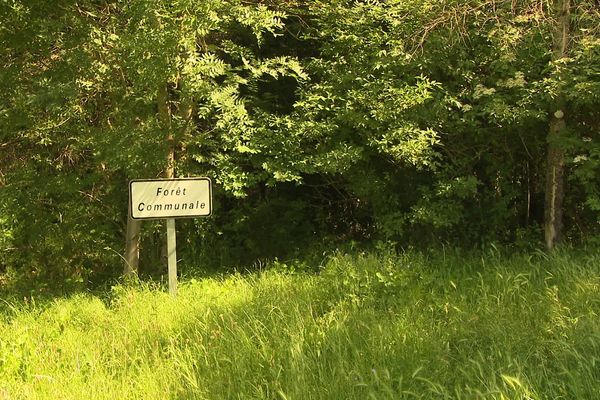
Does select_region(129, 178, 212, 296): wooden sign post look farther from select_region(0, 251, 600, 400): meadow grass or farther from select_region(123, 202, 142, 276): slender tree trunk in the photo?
select_region(123, 202, 142, 276): slender tree trunk

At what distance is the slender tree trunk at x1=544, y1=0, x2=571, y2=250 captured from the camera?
568cm

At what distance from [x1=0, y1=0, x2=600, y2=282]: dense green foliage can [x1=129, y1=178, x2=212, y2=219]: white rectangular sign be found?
0.59 meters

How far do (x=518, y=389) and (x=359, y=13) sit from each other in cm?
502

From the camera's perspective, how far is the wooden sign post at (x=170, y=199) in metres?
5.36

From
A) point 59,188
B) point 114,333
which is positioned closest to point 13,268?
point 59,188

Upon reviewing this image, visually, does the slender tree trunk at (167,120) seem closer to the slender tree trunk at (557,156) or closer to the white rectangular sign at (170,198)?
the white rectangular sign at (170,198)

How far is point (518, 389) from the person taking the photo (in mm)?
2898

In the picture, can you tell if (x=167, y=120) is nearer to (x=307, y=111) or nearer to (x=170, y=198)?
(x=170, y=198)

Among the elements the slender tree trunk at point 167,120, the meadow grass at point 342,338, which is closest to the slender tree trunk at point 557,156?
the meadow grass at point 342,338

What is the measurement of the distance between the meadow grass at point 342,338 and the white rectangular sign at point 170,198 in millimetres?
928

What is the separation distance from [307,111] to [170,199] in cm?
213

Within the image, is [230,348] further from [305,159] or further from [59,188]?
[59,188]

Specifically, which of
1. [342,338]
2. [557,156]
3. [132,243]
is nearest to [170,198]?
[132,243]

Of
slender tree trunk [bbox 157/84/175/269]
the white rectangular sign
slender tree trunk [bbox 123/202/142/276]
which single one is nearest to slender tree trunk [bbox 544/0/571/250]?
the white rectangular sign
